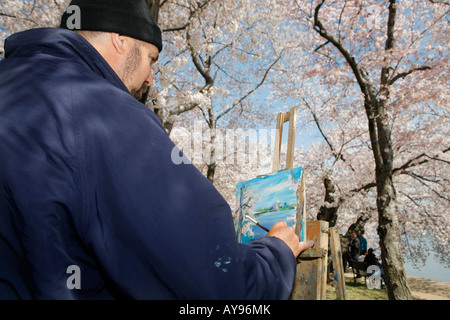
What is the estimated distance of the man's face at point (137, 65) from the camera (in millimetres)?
1130

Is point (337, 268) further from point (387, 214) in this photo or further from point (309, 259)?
point (387, 214)

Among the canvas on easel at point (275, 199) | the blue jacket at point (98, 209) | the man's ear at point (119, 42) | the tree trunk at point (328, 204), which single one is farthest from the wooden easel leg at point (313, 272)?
the tree trunk at point (328, 204)

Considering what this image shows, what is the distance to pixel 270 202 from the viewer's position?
10.1ft

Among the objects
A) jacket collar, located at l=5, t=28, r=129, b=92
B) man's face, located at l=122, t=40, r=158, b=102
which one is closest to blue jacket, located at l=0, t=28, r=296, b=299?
jacket collar, located at l=5, t=28, r=129, b=92

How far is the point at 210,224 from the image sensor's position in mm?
739

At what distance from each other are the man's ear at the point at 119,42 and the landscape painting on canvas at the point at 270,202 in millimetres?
2174

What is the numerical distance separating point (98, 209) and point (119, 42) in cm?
73

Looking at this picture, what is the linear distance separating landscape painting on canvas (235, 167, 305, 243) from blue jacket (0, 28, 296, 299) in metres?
2.21

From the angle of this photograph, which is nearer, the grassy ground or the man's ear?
the man's ear

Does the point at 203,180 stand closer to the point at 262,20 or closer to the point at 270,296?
the point at 270,296

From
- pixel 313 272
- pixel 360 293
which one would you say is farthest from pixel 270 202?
pixel 360 293

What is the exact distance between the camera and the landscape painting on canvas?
2.92m

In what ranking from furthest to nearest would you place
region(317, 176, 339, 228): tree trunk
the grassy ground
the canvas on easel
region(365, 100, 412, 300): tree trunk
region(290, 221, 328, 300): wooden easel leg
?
region(317, 176, 339, 228): tree trunk, the grassy ground, region(365, 100, 412, 300): tree trunk, the canvas on easel, region(290, 221, 328, 300): wooden easel leg

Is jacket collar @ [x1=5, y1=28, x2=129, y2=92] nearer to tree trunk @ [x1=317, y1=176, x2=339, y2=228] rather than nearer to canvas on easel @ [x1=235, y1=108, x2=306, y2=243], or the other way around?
canvas on easel @ [x1=235, y1=108, x2=306, y2=243]
